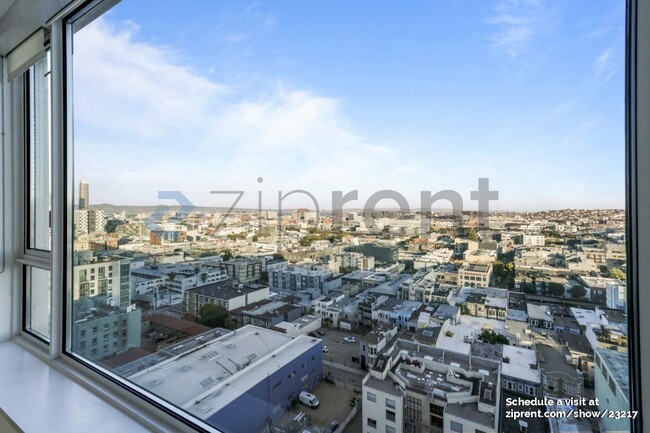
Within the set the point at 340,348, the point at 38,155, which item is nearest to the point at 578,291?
the point at 340,348

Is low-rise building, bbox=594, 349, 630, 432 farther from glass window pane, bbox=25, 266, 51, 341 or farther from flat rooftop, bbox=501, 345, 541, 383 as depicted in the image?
glass window pane, bbox=25, 266, 51, 341

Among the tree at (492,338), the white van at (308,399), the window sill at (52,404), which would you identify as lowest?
the window sill at (52,404)

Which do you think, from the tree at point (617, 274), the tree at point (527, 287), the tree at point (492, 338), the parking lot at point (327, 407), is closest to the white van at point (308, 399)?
the parking lot at point (327, 407)

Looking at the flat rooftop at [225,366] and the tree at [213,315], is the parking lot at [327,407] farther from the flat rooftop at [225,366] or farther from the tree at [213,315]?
the tree at [213,315]

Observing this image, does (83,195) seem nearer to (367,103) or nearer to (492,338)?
(367,103)

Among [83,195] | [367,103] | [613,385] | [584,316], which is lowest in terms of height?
[613,385]

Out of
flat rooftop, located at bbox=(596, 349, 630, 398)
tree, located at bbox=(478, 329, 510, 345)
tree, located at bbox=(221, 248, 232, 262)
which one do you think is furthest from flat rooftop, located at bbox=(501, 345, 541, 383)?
tree, located at bbox=(221, 248, 232, 262)

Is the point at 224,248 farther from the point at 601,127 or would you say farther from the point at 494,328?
the point at 601,127

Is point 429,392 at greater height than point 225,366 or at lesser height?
greater
